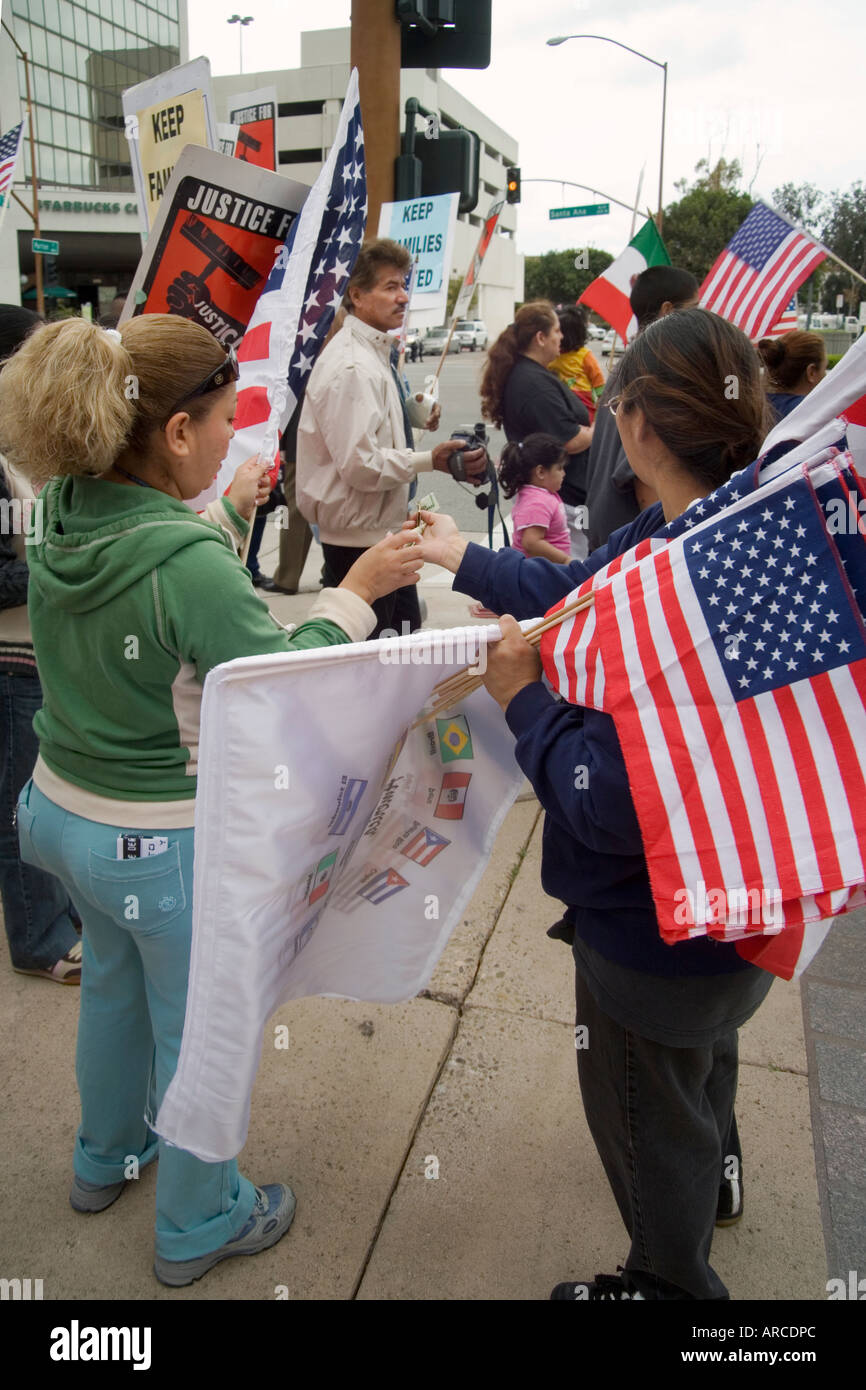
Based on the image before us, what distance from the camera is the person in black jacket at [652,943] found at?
5.56ft

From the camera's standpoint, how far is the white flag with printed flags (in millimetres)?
1544

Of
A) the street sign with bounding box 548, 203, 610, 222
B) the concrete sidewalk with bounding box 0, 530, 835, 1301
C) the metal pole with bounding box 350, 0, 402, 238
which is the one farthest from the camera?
the street sign with bounding box 548, 203, 610, 222

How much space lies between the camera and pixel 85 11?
134 feet

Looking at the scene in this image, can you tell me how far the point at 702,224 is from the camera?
41.8m

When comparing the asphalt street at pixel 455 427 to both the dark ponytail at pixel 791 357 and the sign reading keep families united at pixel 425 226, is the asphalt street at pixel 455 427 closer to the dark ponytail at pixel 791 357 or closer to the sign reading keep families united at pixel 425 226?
the sign reading keep families united at pixel 425 226

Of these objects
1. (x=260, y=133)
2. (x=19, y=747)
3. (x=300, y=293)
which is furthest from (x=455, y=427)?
(x=300, y=293)

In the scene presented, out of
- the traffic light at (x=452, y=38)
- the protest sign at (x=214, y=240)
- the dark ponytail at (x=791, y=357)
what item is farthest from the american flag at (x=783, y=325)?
the protest sign at (x=214, y=240)

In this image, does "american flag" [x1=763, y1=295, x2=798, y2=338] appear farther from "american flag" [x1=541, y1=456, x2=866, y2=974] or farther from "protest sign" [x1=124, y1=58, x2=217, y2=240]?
"american flag" [x1=541, y1=456, x2=866, y2=974]

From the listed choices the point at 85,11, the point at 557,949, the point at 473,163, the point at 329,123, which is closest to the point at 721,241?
the point at 329,123

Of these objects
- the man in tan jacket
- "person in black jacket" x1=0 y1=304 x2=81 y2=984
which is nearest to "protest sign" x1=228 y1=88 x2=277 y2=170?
the man in tan jacket

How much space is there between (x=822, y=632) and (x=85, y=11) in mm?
50500

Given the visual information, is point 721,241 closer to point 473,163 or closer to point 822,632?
point 473,163

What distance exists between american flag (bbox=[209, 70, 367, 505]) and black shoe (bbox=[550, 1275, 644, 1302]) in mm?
2064
